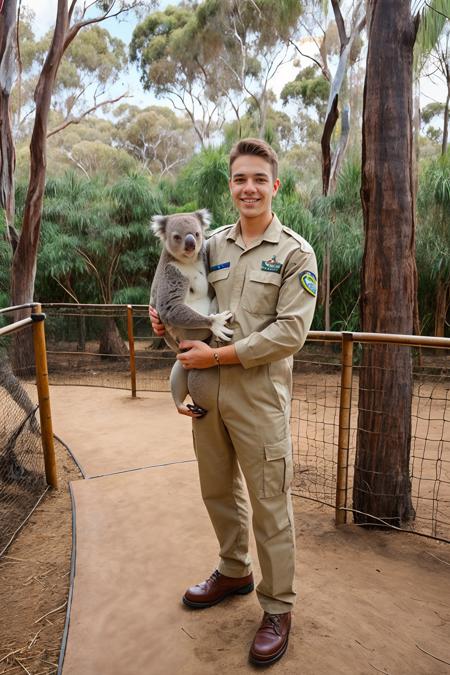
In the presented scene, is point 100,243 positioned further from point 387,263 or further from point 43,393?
point 387,263

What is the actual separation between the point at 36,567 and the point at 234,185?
187 cm

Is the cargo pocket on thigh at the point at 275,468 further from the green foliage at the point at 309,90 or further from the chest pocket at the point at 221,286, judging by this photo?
the green foliage at the point at 309,90

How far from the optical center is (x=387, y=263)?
2686 mm

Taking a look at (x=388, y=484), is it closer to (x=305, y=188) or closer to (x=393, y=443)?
(x=393, y=443)

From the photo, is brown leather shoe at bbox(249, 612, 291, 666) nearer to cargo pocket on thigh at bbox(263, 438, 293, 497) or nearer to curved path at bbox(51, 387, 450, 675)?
curved path at bbox(51, 387, 450, 675)

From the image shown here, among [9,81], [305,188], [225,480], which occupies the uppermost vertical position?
[9,81]

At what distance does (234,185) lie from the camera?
1544 millimetres

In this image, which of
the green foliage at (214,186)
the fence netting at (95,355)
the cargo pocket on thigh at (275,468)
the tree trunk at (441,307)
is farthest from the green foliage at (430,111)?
the cargo pocket on thigh at (275,468)

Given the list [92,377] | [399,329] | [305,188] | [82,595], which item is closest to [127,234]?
[92,377]

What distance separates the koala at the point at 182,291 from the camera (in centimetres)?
170

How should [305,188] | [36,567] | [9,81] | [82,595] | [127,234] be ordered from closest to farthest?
[82,595], [36,567], [9,81], [127,234], [305,188]

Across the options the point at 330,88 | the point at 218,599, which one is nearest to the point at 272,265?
the point at 218,599

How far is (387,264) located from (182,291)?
4.52 ft

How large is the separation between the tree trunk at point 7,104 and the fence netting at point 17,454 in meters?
3.00
